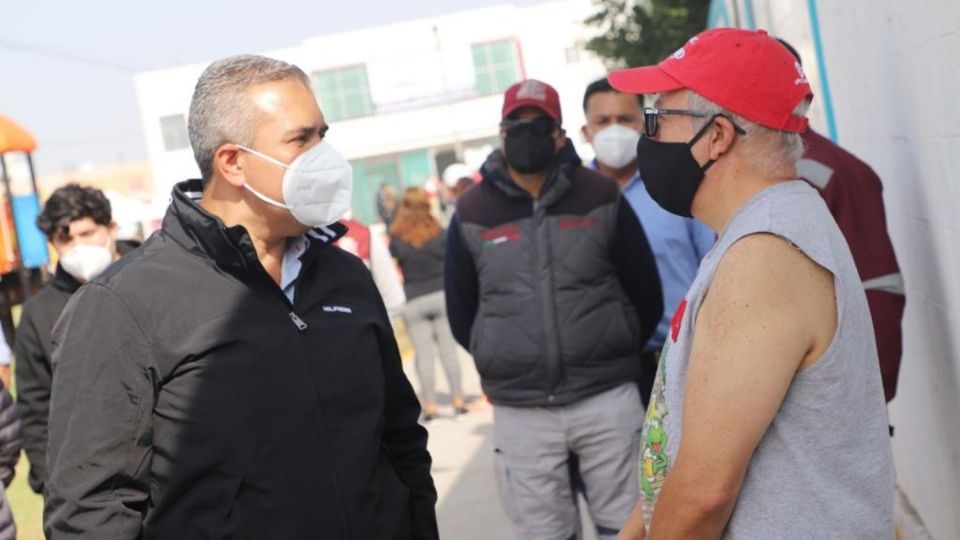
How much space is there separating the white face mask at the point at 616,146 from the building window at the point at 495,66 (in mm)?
61885

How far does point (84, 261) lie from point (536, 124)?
6.52 ft

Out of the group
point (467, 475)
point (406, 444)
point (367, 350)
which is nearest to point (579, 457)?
point (406, 444)

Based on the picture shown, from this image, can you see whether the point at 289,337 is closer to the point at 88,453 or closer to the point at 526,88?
the point at 88,453

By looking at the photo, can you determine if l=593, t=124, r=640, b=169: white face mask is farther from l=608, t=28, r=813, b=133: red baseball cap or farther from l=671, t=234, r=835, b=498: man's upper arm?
l=671, t=234, r=835, b=498: man's upper arm

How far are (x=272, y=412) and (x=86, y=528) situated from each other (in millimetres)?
454

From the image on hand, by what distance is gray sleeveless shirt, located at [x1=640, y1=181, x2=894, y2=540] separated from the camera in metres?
2.41

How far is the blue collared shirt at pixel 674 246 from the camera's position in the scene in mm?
5434

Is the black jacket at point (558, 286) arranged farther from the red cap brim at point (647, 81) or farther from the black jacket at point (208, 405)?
the red cap brim at point (647, 81)

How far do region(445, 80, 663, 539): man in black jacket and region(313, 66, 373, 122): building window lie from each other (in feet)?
210

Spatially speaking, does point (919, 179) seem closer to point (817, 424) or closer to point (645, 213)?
point (645, 213)

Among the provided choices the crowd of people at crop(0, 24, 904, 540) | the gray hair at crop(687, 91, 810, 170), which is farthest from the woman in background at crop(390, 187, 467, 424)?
the gray hair at crop(687, 91, 810, 170)

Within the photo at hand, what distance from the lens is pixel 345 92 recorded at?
6850cm

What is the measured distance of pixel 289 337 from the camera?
2.97 m

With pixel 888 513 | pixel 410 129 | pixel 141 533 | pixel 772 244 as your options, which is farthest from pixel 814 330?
pixel 410 129
